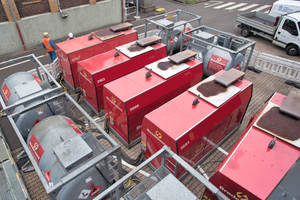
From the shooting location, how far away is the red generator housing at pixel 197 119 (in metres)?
6.30

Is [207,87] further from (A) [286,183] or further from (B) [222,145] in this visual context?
(A) [286,183]

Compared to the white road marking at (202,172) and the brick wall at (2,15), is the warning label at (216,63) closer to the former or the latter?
the white road marking at (202,172)

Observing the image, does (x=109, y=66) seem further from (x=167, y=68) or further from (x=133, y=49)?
(x=167, y=68)

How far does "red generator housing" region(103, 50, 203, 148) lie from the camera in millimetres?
7668

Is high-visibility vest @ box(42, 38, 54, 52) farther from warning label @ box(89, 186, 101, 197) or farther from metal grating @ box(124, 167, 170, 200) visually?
metal grating @ box(124, 167, 170, 200)

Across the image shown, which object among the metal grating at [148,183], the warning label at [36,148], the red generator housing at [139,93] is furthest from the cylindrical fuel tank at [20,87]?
the metal grating at [148,183]

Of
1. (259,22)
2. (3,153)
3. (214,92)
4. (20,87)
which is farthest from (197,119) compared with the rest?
(259,22)

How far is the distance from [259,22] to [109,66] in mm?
14852

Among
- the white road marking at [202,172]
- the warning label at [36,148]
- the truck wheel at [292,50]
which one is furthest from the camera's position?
the truck wheel at [292,50]

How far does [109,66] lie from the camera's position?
943 cm

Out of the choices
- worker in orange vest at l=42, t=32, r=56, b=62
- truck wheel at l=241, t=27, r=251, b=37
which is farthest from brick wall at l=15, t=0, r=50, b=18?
truck wheel at l=241, t=27, r=251, b=37

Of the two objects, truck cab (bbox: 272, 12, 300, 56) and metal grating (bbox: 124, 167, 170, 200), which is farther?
truck cab (bbox: 272, 12, 300, 56)

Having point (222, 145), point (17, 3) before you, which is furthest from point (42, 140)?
point (17, 3)

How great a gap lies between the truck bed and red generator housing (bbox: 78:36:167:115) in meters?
10.4
